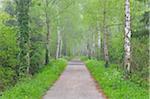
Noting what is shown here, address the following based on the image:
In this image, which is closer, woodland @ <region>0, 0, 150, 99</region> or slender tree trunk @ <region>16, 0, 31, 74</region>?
woodland @ <region>0, 0, 150, 99</region>

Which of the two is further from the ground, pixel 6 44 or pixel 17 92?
pixel 6 44

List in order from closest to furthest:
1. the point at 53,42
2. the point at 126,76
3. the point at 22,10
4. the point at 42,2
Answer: the point at 126,76
the point at 22,10
the point at 42,2
the point at 53,42

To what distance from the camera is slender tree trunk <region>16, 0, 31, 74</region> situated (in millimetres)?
29359

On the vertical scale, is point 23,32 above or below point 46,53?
above

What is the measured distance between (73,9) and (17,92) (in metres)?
47.5

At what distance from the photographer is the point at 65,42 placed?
81.0 m

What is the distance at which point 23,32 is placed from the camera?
96.4 ft

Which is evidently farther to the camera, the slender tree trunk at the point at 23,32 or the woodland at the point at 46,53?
the slender tree trunk at the point at 23,32

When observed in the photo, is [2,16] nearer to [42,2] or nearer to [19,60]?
[19,60]

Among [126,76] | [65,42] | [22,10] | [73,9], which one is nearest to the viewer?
[126,76]

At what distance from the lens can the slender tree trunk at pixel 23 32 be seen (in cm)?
2936

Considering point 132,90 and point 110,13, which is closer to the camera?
point 132,90

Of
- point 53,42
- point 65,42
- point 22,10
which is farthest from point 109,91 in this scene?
point 65,42

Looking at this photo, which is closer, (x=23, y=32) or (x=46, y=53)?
(x=23, y=32)
